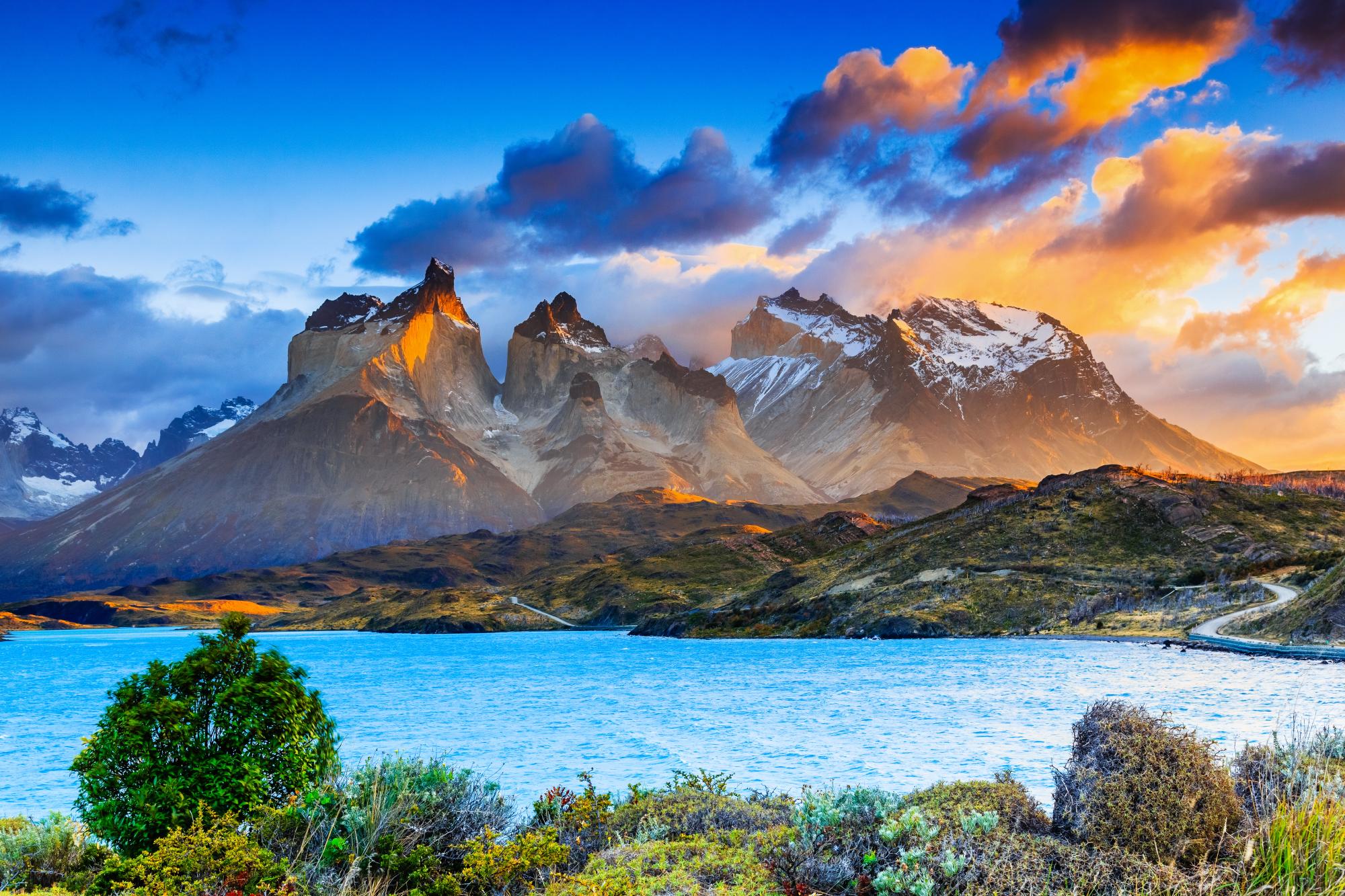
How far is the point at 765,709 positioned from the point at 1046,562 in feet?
289

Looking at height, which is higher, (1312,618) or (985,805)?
(985,805)

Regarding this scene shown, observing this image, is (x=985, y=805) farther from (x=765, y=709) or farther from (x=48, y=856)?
(x=765, y=709)

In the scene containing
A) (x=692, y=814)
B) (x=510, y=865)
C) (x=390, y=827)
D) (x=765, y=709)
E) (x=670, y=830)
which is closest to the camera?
(x=510, y=865)

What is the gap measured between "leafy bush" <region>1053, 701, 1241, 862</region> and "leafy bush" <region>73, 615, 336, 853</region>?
12.1 m

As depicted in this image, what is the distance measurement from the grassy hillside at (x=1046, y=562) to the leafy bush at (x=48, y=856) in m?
111

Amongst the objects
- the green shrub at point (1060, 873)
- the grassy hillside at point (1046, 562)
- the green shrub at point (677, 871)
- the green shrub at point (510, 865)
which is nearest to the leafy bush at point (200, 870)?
the green shrub at point (510, 865)

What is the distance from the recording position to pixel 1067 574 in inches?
4993

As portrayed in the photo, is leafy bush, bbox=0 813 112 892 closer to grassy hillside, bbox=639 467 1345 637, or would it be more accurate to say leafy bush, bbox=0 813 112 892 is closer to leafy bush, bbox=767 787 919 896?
leafy bush, bbox=767 787 919 896

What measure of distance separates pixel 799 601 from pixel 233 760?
133576 millimetres

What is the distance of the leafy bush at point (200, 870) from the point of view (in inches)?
496

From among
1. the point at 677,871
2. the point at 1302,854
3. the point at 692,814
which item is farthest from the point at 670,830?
the point at 1302,854

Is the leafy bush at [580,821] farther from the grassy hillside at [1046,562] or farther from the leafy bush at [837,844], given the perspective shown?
the grassy hillside at [1046,562]

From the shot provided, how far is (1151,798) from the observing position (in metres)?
11.4

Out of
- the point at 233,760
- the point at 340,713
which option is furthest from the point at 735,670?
the point at 233,760
